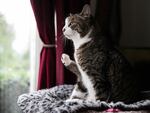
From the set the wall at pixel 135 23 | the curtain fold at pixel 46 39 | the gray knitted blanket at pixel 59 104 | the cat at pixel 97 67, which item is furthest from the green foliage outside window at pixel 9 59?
the wall at pixel 135 23

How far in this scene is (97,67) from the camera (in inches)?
62.9

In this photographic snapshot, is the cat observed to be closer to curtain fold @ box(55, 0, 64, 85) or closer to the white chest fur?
the white chest fur

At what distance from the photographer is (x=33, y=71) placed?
2195mm

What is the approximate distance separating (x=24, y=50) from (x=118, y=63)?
81 cm

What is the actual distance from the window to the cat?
0.55 metres

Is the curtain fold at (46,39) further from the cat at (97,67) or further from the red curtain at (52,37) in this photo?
the cat at (97,67)

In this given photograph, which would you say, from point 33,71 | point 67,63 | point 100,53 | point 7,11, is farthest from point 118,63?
point 7,11

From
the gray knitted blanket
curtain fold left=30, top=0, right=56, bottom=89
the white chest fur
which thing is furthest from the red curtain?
the white chest fur

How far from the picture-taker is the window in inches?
83.9

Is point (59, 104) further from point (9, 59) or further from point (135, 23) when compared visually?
point (135, 23)

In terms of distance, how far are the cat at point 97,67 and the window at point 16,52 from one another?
55 cm

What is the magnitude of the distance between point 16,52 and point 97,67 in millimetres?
785

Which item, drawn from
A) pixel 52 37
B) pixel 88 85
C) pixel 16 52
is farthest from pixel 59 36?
pixel 88 85

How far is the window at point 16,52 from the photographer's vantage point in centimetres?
→ 213
